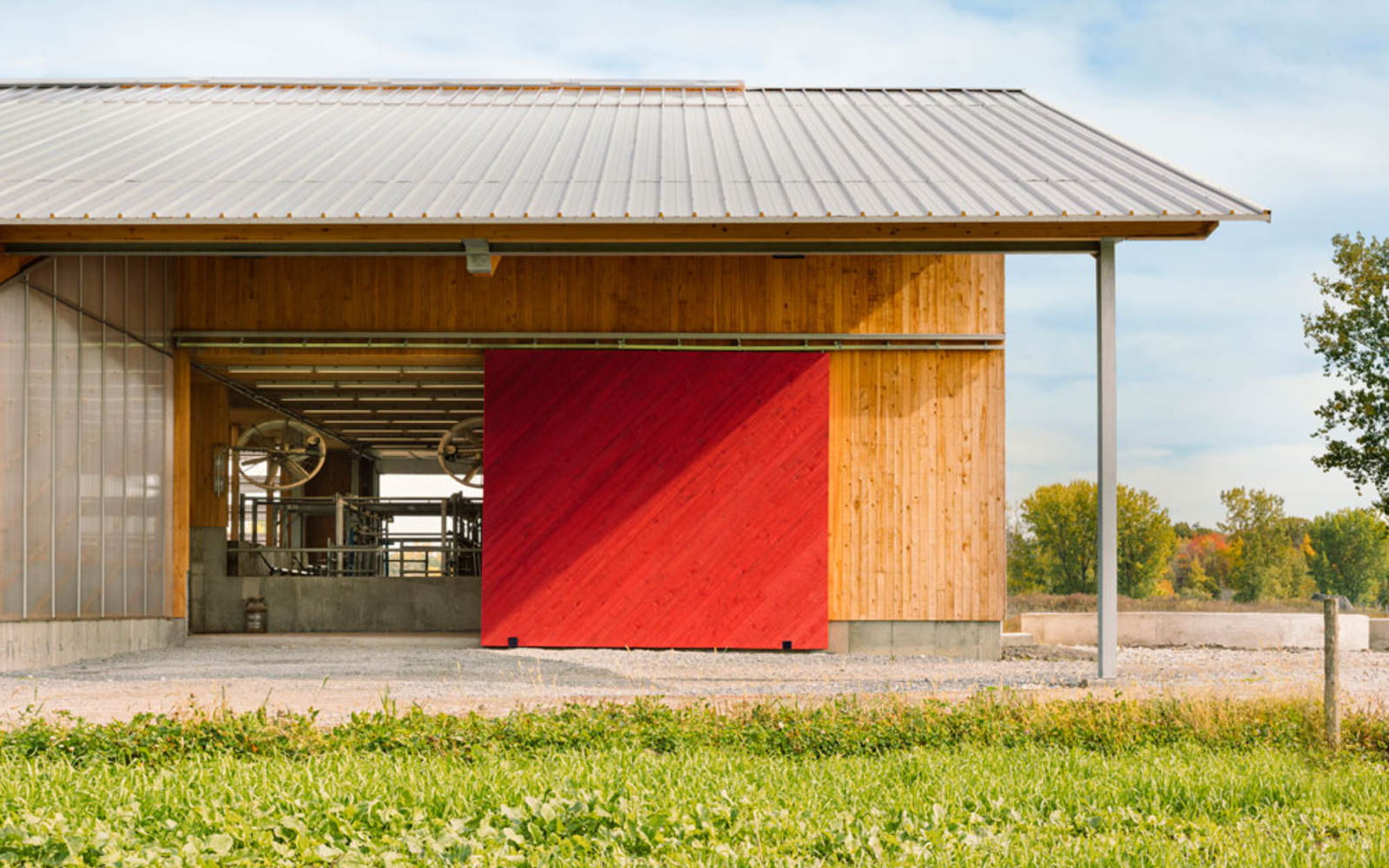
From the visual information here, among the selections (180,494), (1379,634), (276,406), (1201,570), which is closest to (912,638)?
(180,494)

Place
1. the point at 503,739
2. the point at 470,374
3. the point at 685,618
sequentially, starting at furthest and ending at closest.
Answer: the point at 470,374
the point at 685,618
the point at 503,739

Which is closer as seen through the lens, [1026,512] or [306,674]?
[306,674]

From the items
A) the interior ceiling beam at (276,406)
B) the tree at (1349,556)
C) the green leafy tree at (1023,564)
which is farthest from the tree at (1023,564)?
the interior ceiling beam at (276,406)

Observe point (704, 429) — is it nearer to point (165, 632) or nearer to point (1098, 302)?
point (1098, 302)

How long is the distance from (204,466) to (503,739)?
1489cm

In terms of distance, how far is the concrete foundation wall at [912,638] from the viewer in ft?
49.2

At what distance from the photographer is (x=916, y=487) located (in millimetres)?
15148

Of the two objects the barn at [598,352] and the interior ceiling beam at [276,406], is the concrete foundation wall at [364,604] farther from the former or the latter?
the barn at [598,352]

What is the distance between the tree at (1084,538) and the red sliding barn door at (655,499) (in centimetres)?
4393

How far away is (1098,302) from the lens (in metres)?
12.3

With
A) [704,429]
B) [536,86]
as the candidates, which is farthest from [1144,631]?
[536,86]

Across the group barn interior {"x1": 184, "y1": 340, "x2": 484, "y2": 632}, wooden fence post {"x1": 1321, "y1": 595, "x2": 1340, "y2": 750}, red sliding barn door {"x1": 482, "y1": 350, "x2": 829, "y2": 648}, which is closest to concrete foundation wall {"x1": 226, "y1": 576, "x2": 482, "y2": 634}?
barn interior {"x1": 184, "y1": 340, "x2": 484, "y2": 632}

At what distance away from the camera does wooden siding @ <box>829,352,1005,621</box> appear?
15047 mm

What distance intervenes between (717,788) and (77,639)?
33.0 ft
